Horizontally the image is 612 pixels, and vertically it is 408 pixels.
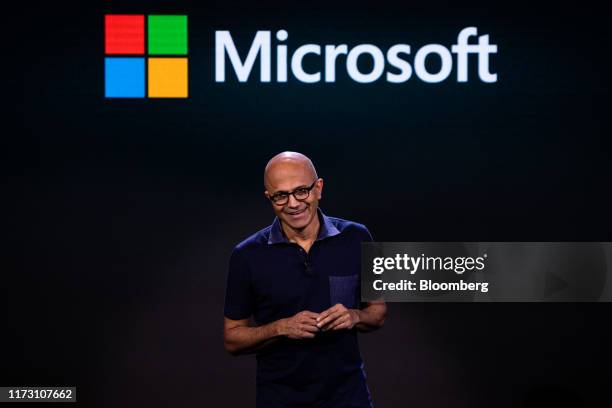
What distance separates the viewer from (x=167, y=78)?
13.7 ft

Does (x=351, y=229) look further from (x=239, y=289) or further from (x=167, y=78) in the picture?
(x=167, y=78)

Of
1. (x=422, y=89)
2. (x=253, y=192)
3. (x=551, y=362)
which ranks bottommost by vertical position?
(x=551, y=362)

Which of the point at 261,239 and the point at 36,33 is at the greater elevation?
the point at 36,33

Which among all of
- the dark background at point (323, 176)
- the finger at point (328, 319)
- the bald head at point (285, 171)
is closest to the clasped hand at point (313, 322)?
the finger at point (328, 319)

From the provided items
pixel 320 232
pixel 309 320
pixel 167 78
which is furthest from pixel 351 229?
pixel 167 78

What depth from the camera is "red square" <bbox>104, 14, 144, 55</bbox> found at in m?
4.15

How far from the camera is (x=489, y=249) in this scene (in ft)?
13.2

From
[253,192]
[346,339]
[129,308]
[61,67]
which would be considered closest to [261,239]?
[346,339]

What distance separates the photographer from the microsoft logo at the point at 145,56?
4.15 m

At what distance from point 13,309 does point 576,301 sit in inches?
117

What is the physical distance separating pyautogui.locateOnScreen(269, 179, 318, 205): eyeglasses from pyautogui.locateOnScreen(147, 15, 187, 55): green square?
1798 mm

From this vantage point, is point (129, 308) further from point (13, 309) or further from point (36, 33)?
point (36, 33)

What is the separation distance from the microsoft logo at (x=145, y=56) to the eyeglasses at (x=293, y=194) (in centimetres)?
173

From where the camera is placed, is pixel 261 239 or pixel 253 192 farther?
pixel 253 192
